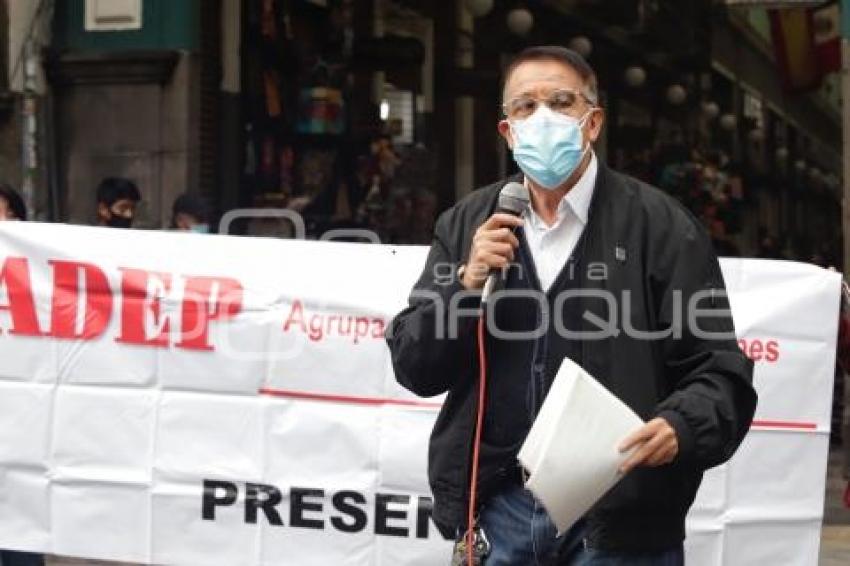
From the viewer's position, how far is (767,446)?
586 cm

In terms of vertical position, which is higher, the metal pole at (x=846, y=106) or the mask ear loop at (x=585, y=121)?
the metal pole at (x=846, y=106)

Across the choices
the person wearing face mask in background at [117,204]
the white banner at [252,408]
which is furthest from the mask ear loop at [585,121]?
the person wearing face mask in background at [117,204]

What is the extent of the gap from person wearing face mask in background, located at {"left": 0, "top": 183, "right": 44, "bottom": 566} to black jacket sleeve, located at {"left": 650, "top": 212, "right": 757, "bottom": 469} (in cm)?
370

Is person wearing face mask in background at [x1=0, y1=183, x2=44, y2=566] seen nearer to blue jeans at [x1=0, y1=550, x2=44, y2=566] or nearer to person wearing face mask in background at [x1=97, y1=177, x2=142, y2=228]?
blue jeans at [x1=0, y1=550, x2=44, y2=566]

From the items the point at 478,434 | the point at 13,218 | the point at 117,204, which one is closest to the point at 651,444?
the point at 478,434

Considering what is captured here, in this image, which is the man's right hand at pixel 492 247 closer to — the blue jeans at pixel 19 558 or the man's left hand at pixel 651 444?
the man's left hand at pixel 651 444

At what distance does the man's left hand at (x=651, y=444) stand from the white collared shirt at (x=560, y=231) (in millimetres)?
449

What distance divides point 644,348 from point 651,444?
0.91 ft

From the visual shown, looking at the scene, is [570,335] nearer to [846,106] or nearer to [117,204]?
[117,204]

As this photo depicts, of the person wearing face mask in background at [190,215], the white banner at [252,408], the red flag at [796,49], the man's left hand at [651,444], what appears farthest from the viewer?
the red flag at [796,49]

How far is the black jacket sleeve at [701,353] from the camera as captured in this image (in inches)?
130

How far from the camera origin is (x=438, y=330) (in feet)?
11.3

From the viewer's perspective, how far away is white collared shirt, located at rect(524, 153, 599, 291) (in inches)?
138

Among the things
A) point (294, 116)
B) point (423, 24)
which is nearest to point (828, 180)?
point (423, 24)
